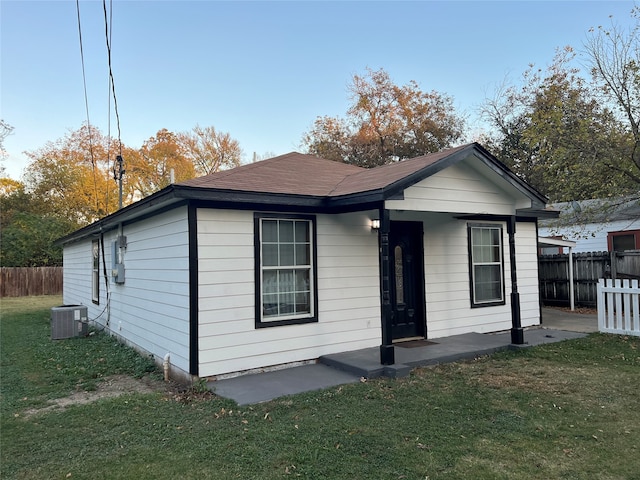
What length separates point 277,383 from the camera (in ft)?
17.7

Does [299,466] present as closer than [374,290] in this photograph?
Yes

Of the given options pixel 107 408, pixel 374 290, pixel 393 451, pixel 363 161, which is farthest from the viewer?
A: pixel 363 161

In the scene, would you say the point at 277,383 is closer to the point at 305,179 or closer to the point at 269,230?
the point at 269,230

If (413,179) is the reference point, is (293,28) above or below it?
above

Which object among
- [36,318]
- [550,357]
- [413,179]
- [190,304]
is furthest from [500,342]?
[36,318]

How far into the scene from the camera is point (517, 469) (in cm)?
314

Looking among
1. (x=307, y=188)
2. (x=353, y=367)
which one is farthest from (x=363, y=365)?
(x=307, y=188)

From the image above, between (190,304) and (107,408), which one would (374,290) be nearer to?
(190,304)

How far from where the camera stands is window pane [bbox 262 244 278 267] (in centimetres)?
613

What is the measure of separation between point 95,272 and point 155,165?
18621 millimetres

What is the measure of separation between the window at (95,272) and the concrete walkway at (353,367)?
22.9 feet

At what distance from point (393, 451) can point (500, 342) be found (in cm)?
454

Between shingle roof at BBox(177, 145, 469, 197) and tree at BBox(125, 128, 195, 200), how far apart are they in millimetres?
21812

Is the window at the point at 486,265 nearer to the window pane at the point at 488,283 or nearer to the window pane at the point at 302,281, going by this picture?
the window pane at the point at 488,283
